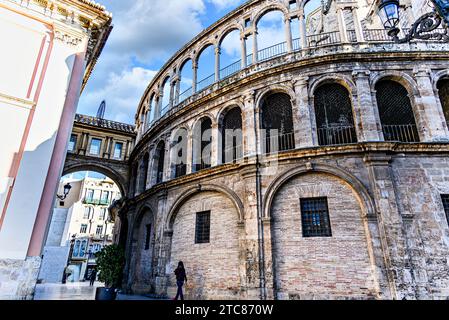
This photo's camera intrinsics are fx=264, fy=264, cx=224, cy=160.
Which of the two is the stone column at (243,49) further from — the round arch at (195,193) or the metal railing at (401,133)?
the metal railing at (401,133)

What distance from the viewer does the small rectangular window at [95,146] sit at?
811 inches

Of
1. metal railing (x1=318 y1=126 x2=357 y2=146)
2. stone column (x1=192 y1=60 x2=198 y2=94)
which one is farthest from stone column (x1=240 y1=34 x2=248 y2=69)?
metal railing (x1=318 y1=126 x2=357 y2=146)

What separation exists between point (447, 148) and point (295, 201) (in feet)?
18.4

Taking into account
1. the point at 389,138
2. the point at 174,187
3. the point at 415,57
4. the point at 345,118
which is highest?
the point at 415,57

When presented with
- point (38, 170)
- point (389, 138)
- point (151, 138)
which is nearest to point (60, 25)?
point (38, 170)

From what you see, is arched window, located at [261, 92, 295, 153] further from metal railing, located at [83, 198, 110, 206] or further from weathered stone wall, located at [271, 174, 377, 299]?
metal railing, located at [83, 198, 110, 206]

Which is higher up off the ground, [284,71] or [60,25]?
[284,71]

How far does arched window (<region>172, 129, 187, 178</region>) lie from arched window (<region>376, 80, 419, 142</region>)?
31.7 ft

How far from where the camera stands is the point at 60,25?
8.41 m

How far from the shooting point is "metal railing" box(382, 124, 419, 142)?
10266 millimetres

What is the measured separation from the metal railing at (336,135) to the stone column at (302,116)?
28.0 inches

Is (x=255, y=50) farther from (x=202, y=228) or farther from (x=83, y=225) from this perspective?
(x=83, y=225)

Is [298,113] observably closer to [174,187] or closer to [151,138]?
[174,187]
